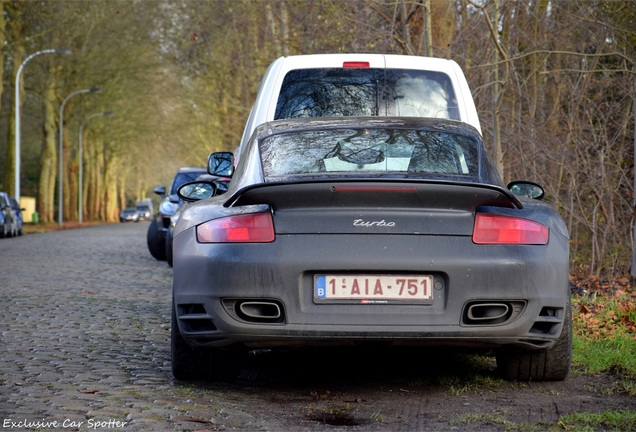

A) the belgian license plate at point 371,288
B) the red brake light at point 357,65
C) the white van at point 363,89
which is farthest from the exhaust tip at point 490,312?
the red brake light at point 357,65

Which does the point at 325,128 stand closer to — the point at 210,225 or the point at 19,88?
the point at 210,225

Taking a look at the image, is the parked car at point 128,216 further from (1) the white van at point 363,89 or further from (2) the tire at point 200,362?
(2) the tire at point 200,362

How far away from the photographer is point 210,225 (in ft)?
17.2

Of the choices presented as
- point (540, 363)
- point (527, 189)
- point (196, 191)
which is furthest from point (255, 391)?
point (527, 189)

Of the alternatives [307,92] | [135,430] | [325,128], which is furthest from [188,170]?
[135,430]

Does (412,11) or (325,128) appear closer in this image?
(325,128)

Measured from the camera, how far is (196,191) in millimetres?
6852

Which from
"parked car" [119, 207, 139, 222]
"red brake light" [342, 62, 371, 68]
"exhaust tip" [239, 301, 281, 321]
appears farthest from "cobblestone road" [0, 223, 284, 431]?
"parked car" [119, 207, 139, 222]

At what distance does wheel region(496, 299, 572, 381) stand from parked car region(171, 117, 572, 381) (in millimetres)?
Result: 401

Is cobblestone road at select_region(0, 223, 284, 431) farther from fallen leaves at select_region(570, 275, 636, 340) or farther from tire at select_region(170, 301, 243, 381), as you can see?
fallen leaves at select_region(570, 275, 636, 340)

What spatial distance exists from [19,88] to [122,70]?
5.41 metres

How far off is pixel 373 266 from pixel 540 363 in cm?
140

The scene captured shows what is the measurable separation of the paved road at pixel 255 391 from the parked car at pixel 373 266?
0.36 meters

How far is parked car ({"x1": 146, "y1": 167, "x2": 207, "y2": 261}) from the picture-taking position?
17391mm
